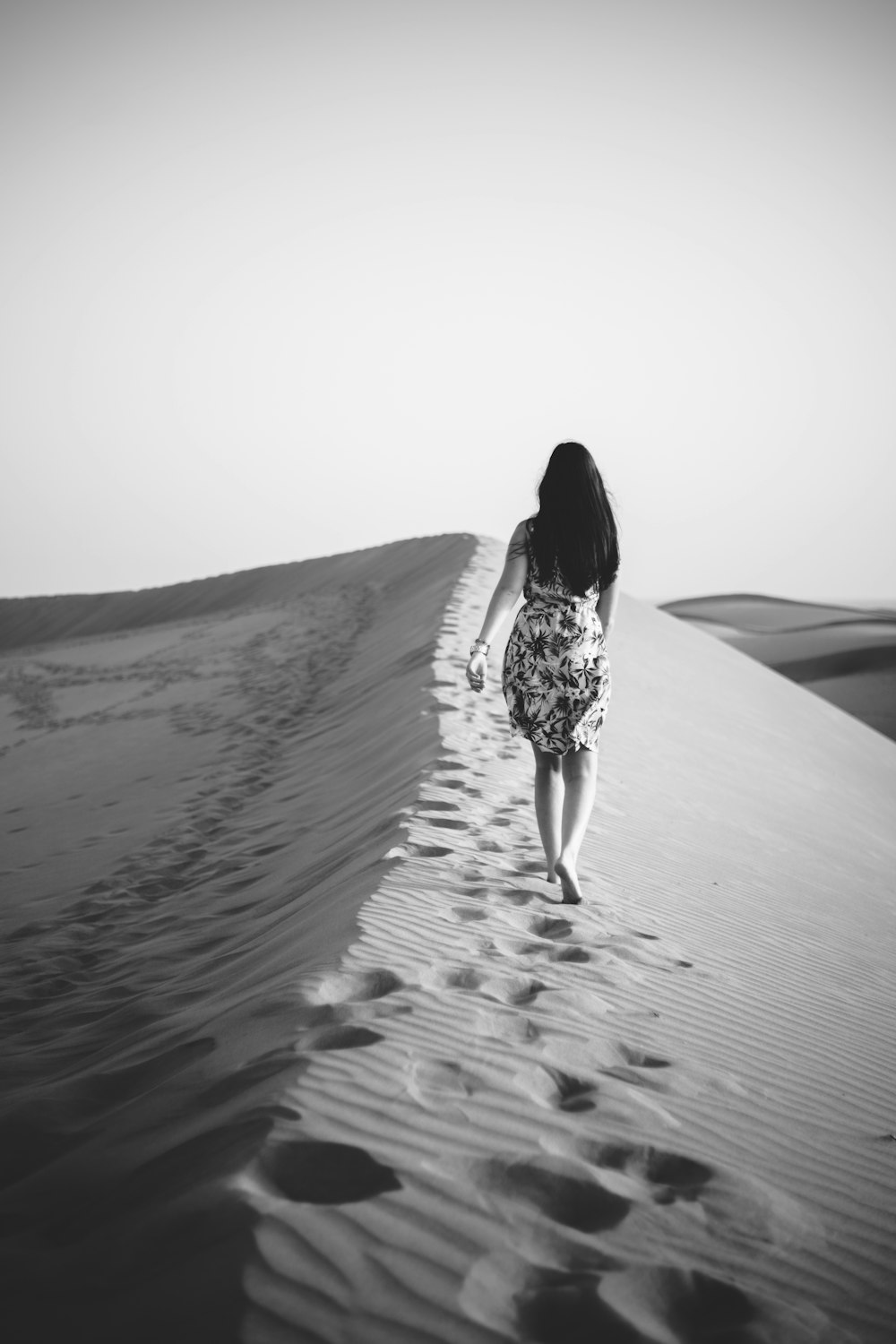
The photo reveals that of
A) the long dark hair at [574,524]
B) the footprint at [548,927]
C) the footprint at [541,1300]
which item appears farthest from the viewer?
the long dark hair at [574,524]

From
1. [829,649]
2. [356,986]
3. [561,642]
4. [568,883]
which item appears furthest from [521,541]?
[829,649]

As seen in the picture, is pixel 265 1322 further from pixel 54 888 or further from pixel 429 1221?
pixel 54 888

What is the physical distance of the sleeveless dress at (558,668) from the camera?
3.74 metres

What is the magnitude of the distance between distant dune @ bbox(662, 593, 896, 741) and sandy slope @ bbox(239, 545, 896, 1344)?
2198 cm

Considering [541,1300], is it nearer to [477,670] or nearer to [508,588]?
[477,670]

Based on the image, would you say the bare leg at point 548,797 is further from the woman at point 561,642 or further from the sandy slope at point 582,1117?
the sandy slope at point 582,1117

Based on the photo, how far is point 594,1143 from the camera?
210 cm

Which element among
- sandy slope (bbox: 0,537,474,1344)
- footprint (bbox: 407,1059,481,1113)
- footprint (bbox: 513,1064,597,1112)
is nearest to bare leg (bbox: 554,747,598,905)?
sandy slope (bbox: 0,537,474,1344)

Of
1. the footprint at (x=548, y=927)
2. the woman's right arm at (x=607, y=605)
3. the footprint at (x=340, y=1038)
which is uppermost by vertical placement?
the woman's right arm at (x=607, y=605)

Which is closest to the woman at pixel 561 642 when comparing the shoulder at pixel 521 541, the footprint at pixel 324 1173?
the shoulder at pixel 521 541

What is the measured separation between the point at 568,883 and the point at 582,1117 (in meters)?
1.61

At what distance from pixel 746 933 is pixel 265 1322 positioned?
10.2 ft

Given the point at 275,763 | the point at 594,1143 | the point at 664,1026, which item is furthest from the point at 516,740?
the point at 594,1143

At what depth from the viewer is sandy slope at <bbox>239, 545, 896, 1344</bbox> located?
1641 mm
